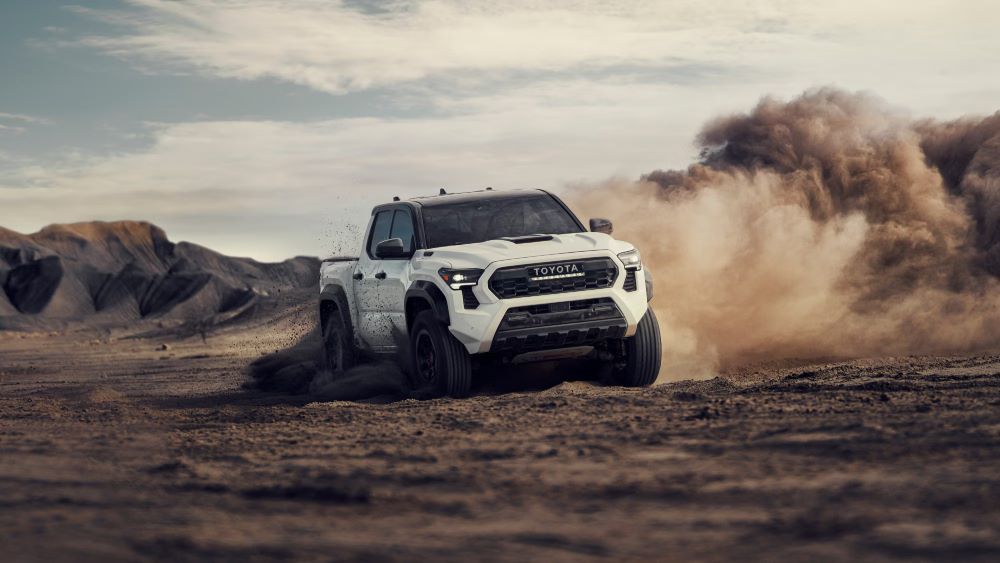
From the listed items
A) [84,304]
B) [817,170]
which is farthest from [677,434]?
[84,304]

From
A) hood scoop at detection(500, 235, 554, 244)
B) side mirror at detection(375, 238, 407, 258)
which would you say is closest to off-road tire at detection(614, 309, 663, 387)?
hood scoop at detection(500, 235, 554, 244)

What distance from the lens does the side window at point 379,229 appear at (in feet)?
40.8

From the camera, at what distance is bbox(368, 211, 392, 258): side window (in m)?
12.4

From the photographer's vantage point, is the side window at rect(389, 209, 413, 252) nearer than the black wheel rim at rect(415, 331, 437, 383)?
No

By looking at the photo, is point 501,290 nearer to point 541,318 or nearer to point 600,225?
point 541,318

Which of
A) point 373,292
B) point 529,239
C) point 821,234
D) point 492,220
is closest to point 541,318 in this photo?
point 529,239

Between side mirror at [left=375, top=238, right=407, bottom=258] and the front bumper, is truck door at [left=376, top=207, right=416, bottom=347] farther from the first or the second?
the front bumper

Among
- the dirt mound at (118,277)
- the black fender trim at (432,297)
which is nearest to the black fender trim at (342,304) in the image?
the black fender trim at (432,297)

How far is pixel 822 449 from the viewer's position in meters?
6.51

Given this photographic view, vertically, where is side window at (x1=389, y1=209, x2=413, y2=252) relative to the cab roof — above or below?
below

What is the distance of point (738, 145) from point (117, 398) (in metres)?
13.1

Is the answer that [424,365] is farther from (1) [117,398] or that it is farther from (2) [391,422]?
(1) [117,398]

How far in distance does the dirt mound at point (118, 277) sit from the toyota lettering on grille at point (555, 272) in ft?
250

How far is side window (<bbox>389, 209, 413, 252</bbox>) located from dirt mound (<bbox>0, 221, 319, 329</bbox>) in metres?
74.2
